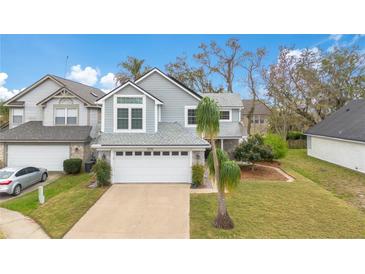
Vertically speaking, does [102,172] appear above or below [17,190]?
above

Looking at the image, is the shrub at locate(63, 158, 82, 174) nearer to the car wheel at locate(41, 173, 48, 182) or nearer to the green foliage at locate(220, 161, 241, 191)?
the car wheel at locate(41, 173, 48, 182)

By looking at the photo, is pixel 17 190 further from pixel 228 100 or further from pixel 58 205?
pixel 228 100

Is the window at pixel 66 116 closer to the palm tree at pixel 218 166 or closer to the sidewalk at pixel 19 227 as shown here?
the sidewalk at pixel 19 227

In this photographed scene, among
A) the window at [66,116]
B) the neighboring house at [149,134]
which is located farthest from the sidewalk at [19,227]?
the window at [66,116]

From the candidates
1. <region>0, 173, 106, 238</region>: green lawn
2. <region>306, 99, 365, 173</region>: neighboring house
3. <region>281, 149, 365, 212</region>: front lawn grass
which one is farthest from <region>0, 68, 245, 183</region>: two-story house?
<region>306, 99, 365, 173</region>: neighboring house

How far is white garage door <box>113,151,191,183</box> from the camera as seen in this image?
38.6 feet

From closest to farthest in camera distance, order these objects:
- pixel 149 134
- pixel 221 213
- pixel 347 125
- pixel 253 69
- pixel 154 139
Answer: pixel 221 213 → pixel 154 139 → pixel 149 134 → pixel 347 125 → pixel 253 69

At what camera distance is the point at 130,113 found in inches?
500

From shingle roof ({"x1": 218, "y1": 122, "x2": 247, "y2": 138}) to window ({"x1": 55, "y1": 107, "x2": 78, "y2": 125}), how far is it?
11.8 meters

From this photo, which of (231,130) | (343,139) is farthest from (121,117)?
(343,139)

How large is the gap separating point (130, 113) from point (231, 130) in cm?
874

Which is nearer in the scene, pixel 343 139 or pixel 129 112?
pixel 129 112

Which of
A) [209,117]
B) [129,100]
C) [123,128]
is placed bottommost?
[123,128]
